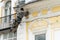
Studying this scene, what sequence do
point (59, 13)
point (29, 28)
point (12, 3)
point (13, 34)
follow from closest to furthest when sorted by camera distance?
point (59, 13)
point (29, 28)
point (13, 34)
point (12, 3)

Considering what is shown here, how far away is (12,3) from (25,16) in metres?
2.89

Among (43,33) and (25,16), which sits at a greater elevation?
(25,16)

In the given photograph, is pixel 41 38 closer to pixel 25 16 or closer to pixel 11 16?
pixel 25 16

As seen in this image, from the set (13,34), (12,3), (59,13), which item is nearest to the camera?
(59,13)

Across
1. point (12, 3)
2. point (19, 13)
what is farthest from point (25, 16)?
point (12, 3)

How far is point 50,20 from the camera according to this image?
16.3 m

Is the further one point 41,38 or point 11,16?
point 11,16

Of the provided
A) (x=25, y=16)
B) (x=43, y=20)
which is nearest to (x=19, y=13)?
(x=25, y=16)

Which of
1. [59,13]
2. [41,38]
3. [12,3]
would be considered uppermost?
[12,3]

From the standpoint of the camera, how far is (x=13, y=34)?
61.3ft

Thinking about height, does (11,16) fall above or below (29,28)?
above

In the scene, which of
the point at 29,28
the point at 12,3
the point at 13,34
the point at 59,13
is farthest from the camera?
the point at 12,3

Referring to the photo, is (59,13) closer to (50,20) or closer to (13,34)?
(50,20)

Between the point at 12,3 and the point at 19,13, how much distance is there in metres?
2.81
